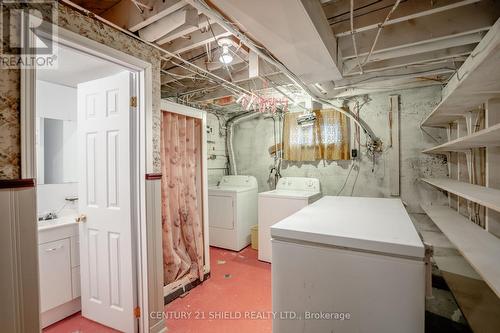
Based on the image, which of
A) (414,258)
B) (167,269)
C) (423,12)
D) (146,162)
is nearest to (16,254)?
(146,162)

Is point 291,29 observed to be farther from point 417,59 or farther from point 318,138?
point 318,138

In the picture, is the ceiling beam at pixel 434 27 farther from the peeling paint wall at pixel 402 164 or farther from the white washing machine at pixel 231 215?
the white washing machine at pixel 231 215

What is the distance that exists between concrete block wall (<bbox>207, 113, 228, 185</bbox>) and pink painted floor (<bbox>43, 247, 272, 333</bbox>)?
1689 millimetres

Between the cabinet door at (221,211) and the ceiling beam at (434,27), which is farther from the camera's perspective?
the cabinet door at (221,211)

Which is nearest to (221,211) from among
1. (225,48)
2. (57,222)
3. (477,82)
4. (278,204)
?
(278,204)

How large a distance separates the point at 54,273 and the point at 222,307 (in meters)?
1.53

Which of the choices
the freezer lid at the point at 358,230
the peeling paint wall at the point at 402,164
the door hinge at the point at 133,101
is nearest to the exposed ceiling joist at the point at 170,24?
the door hinge at the point at 133,101

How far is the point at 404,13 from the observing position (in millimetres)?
1521

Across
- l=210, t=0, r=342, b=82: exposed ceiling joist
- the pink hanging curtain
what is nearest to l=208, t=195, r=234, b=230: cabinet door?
the pink hanging curtain

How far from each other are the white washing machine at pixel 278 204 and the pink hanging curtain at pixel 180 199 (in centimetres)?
90

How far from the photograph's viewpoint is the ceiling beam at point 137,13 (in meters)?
1.49

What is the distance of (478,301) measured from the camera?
6.49 ft

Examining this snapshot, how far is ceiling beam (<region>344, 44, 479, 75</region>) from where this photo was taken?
2047 mm

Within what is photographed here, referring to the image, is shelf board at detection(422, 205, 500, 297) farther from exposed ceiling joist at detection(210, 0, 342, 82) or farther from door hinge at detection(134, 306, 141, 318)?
door hinge at detection(134, 306, 141, 318)
